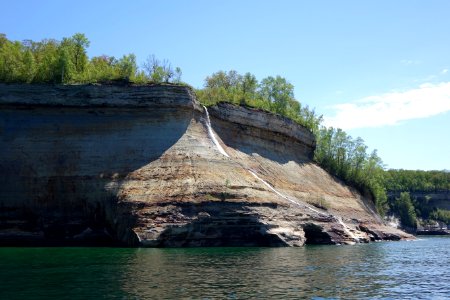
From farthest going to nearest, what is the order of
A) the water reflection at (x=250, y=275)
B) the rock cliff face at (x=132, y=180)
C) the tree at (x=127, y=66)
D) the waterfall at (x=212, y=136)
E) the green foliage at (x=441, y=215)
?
the green foliage at (x=441, y=215) < the tree at (x=127, y=66) < the waterfall at (x=212, y=136) < the rock cliff face at (x=132, y=180) < the water reflection at (x=250, y=275)

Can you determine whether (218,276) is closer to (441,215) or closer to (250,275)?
(250,275)

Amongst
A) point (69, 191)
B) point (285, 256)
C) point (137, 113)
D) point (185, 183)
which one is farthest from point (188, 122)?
point (285, 256)

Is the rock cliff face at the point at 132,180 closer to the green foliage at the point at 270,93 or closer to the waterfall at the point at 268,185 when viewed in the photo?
the waterfall at the point at 268,185

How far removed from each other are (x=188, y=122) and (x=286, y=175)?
14.7 meters

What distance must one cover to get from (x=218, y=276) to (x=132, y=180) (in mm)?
23339

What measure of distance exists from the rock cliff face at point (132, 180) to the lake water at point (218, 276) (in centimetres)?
872

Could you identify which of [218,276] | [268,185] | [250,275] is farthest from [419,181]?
[218,276]

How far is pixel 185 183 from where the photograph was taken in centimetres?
4238

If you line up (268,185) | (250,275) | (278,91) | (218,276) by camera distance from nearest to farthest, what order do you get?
(218,276) → (250,275) → (268,185) → (278,91)

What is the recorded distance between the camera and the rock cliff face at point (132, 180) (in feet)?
131

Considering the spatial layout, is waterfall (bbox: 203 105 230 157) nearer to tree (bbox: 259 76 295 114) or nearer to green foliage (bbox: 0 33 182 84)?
green foliage (bbox: 0 33 182 84)

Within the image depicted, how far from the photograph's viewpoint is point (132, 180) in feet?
142

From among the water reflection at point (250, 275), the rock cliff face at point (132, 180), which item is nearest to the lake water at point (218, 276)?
the water reflection at point (250, 275)

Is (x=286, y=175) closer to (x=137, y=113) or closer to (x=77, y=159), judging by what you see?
(x=137, y=113)
